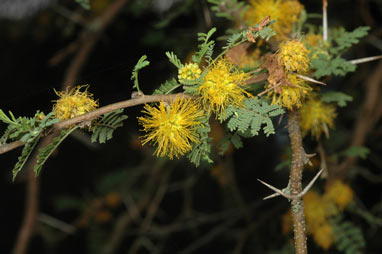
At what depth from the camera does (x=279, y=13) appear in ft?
3.50

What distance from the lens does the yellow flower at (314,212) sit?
146 cm

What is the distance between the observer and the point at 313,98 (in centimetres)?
105

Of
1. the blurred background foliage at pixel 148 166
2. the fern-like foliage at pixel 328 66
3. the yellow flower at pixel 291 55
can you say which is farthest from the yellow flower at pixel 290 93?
the blurred background foliage at pixel 148 166

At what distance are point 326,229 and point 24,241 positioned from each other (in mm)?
964

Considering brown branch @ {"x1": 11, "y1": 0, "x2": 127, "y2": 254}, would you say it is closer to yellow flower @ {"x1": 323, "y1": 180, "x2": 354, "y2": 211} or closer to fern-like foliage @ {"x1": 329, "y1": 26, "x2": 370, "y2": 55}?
fern-like foliage @ {"x1": 329, "y1": 26, "x2": 370, "y2": 55}

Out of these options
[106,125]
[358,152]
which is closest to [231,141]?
[106,125]

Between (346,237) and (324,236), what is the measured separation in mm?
76

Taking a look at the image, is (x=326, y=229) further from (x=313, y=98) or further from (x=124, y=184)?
(x=124, y=184)

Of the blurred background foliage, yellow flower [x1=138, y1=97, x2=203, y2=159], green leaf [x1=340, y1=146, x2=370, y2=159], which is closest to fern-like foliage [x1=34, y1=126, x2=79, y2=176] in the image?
yellow flower [x1=138, y1=97, x2=203, y2=159]

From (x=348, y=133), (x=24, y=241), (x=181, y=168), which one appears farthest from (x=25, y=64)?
(x=348, y=133)

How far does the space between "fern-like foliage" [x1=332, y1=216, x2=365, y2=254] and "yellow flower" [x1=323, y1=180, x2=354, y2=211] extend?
0.07m

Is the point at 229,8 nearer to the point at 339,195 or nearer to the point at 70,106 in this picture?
the point at 70,106

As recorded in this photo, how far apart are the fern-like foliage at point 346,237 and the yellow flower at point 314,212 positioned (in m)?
0.04

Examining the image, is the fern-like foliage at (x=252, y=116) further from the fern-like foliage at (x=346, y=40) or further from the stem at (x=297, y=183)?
the fern-like foliage at (x=346, y=40)
